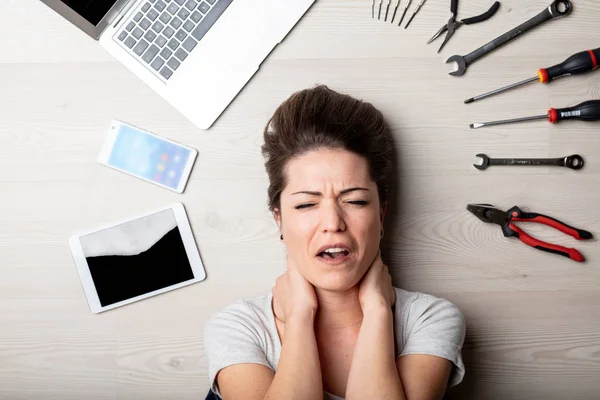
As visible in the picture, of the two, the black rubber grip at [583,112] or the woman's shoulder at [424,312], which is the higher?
the black rubber grip at [583,112]

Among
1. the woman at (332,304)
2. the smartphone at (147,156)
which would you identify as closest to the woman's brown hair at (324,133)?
the woman at (332,304)

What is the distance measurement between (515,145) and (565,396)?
1.98 ft

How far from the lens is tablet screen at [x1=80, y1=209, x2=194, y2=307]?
133cm

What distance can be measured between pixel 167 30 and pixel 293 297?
2.18 ft

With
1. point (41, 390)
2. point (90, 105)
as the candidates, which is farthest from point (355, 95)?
point (41, 390)

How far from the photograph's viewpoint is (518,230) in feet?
4.31

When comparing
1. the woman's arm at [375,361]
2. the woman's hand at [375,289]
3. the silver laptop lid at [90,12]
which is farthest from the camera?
the silver laptop lid at [90,12]

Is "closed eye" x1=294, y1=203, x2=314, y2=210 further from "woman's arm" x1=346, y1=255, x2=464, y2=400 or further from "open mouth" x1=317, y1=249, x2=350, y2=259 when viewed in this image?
"woman's arm" x1=346, y1=255, x2=464, y2=400

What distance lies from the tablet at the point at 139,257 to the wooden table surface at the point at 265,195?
27 mm

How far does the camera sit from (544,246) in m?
1.31

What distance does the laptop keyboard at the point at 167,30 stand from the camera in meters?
1.30

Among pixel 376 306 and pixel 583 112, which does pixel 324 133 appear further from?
pixel 583 112

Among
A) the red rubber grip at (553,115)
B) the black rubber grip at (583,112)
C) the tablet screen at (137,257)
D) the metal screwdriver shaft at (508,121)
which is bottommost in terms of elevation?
the tablet screen at (137,257)

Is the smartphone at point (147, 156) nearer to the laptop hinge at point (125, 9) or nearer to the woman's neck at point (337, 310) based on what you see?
the laptop hinge at point (125, 9)
